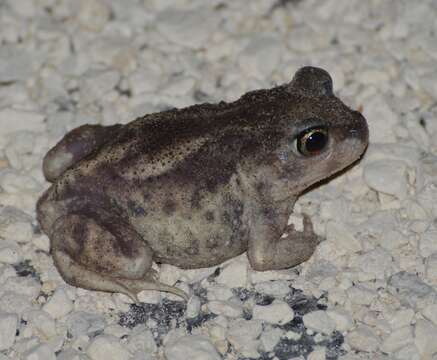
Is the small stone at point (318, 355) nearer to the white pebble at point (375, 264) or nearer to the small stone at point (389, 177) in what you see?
the white pebble at point (375, 264)

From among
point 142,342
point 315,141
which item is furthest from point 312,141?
point 142,342

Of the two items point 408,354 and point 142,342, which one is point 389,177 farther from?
point 142,342

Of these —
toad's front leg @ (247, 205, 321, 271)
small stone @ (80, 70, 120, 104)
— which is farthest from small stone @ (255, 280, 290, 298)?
small stone @ (80, 70, 120, 104)

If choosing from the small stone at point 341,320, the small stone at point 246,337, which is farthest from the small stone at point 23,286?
the small stone at point 341,320

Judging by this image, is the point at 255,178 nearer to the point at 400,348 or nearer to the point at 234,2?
the point at 400,348

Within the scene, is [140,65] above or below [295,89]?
below

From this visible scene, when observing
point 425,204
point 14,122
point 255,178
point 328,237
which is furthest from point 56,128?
point 425,204
